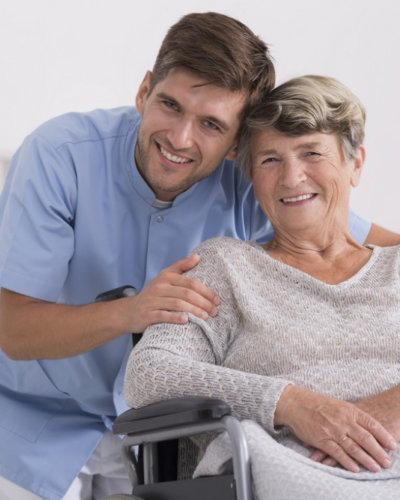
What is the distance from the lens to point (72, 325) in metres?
1.77

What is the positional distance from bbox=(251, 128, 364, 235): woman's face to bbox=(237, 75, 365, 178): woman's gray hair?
20 mm

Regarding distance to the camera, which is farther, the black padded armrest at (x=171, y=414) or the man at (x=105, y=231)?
the man at (x=105, y=231)

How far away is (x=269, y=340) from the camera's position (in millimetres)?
1609

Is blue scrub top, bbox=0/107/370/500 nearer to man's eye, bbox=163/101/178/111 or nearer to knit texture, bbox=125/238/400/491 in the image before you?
man's eye, bbox=163/101/178/111

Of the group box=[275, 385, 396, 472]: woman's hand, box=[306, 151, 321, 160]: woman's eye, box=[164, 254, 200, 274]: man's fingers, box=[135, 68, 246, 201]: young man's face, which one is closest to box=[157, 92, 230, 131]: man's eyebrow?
box=[135, 68, 246, 201]: young man's face

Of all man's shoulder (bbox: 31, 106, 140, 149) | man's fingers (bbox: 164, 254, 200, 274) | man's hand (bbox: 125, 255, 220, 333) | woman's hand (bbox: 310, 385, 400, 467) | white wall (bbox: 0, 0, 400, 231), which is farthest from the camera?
white wall (bbox: 0, 0, 400, 231)

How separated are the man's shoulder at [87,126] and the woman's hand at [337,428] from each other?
0.88 meters

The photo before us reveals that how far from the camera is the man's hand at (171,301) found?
1.61 m

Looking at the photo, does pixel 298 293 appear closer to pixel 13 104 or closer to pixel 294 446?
pixel 294 446

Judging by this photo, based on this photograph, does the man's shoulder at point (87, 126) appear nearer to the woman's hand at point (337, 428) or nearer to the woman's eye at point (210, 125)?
the woman's eye at point (210, 125)

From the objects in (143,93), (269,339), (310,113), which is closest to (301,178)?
(310,113)

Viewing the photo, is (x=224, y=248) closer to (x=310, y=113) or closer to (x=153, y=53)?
(x=310, y=113)

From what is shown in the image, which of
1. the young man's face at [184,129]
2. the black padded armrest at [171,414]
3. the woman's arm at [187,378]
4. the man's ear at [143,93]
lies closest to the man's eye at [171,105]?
the young man's face at [184,129]

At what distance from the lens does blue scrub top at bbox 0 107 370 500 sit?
1899 mm
